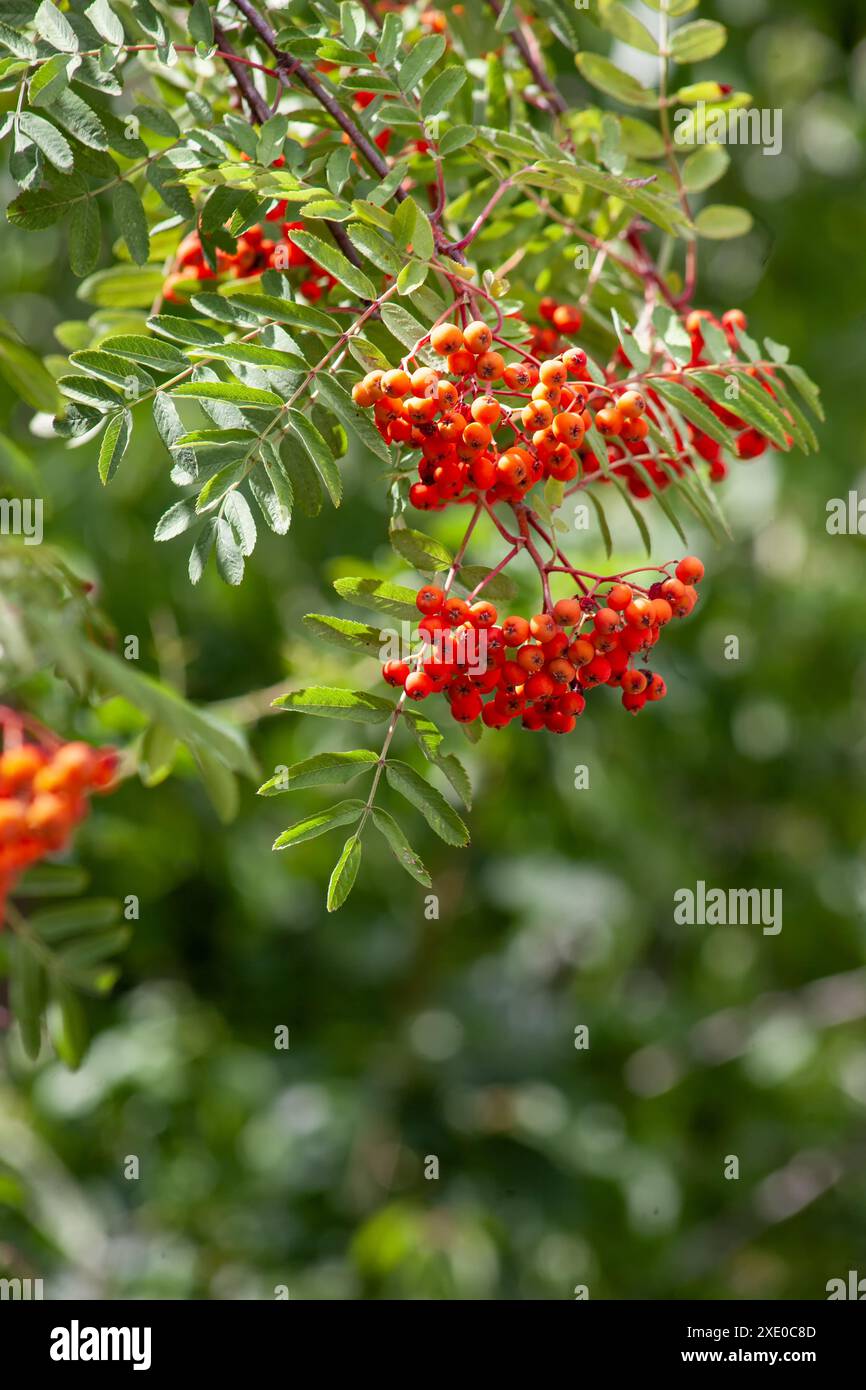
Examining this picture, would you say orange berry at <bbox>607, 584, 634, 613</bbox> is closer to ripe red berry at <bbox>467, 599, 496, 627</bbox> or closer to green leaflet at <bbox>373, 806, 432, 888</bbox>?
ripe red berry at <bbox>467, 599, 496, 627</bbox>

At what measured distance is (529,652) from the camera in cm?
136

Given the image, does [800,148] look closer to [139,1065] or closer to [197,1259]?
[139,1065]

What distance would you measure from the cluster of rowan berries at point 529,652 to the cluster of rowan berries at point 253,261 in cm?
45

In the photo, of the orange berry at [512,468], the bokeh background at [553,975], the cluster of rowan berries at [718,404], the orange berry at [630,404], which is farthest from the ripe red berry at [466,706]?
the bokeh background at [553,975]

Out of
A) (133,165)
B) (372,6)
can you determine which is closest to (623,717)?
(372,6)

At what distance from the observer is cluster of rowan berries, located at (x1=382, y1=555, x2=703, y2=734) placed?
Answer: 4.41ft

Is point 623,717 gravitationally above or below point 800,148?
below

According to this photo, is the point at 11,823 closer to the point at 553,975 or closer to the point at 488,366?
the point at 488,366

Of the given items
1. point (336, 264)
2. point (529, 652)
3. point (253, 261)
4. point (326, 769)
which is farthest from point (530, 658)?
point (253, 261)

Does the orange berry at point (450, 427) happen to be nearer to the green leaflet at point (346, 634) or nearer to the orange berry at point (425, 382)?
the orange berry at point (425, 382)

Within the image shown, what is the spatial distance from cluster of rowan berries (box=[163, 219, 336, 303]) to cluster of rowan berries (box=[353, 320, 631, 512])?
32 centimetres

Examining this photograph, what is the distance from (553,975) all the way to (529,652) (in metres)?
4.00
